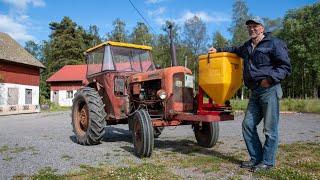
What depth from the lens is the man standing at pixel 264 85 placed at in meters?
5.99

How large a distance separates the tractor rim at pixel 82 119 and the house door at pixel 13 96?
27.2 metres

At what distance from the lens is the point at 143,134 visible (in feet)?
24.7

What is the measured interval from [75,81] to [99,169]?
49.0m

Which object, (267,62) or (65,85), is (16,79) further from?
(267,62)

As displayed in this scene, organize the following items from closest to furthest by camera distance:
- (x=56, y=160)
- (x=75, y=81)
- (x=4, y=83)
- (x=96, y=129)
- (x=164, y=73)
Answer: (x=56, y=160), (x=164, y=73), (x=96, y=129), (x=4, y=83), (x=75, y=81)

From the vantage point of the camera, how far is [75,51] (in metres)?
69.6

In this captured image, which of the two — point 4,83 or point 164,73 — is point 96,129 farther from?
point 4,83

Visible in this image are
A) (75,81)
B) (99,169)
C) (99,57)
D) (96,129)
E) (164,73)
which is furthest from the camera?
(75,81)

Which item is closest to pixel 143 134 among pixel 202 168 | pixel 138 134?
pixel 138 134

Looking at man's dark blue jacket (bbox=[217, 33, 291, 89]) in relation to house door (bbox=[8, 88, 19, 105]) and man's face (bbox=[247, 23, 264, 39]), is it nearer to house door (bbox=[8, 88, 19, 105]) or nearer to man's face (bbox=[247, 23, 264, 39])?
man's face (bbox=[247, 23, 264, 39])

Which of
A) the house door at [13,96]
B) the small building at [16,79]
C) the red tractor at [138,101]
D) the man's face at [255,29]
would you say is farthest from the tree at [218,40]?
the man's face at [255,29]

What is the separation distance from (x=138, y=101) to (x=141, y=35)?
64.0 metres

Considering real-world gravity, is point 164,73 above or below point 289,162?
above

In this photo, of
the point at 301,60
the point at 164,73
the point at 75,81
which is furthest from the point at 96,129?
the point at 301,60
